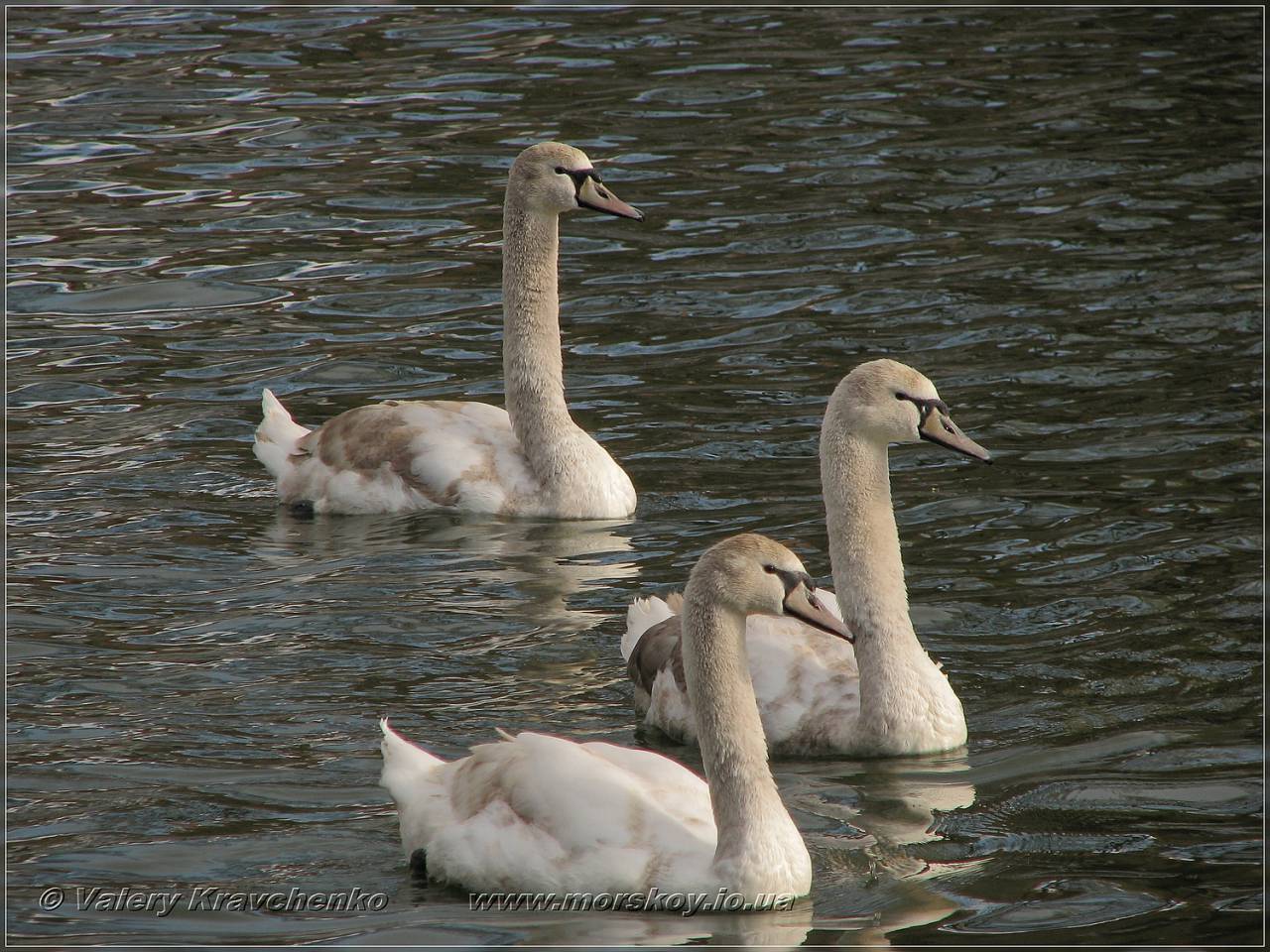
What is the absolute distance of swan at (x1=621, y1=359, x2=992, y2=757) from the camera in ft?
26.1

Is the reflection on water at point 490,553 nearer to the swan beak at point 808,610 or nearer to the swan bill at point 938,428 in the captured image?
the swan bill at point 938,428

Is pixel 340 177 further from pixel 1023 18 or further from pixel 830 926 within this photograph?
pixel 830 926

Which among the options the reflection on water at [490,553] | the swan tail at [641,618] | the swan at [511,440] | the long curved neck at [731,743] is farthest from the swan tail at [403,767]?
the swan at [511,440]

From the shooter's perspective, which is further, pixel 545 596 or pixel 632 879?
pixel 545 596

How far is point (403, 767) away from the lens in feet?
Answer: 23.4

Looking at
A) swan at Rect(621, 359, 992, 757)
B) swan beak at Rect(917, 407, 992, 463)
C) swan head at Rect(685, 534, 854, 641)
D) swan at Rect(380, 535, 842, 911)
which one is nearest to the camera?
swan at Rect(380, 535, 842, 911)

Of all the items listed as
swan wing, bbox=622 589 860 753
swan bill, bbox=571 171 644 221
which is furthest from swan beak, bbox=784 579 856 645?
swan bill, bbox=571 171 644 221

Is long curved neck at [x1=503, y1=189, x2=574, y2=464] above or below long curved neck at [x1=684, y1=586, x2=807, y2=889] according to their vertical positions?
above

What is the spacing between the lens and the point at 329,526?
444 inches

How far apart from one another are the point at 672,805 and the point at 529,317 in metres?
5.36

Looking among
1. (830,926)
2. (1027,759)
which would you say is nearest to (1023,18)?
(1027,759)

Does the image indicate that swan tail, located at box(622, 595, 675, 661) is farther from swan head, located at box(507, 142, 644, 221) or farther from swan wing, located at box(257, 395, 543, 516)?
swan head, located at box(507, 142, 644, 221)

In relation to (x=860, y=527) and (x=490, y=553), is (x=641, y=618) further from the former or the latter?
(x=490, y=553)

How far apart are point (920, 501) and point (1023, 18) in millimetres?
12540
